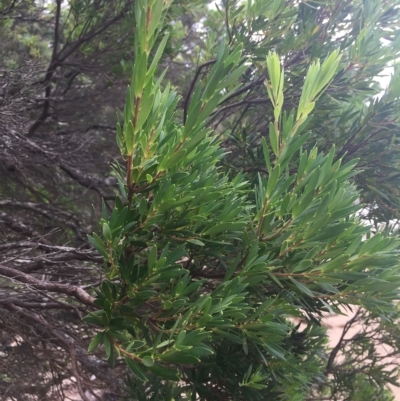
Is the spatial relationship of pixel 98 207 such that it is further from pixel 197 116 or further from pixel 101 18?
pixel 197 116

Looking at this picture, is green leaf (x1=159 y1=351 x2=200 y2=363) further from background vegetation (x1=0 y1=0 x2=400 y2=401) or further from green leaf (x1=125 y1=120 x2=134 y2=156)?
green leaf (x1=125 y1=120 x2=134 y2=156)

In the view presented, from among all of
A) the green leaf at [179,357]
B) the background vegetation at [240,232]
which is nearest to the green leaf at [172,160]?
the background vegetation at [240,232]

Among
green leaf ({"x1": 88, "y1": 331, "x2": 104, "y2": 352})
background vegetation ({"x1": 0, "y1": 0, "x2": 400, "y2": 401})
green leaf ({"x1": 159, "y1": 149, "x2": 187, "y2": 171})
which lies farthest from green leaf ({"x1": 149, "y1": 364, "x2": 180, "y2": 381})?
green leaf ({"x1": 159, "y1": 149, "x2": 187, "y2": 171})

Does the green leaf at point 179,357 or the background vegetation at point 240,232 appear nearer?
the green leaf at point 179,357

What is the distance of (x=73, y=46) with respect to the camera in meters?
3.62

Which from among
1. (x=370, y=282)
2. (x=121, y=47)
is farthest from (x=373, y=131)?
(x=121, y=47)

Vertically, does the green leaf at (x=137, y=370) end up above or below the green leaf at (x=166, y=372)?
below

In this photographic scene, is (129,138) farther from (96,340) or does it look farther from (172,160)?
(96,340)

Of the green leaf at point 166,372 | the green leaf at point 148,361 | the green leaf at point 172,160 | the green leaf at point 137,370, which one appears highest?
the green leaf at point 172,160

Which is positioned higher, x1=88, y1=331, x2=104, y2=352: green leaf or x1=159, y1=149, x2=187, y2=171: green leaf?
x1=159, y1=149, x2=187, y2=171: green leaf

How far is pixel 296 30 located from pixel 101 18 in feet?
5.40

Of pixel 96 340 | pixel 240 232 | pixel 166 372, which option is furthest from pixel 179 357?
pixel 240 232

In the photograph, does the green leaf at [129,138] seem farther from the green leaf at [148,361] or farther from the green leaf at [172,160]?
the green leaf at [148,361]

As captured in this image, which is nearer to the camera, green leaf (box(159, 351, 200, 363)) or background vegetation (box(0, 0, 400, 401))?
green leaf (box(159, 351, 200, 363))
